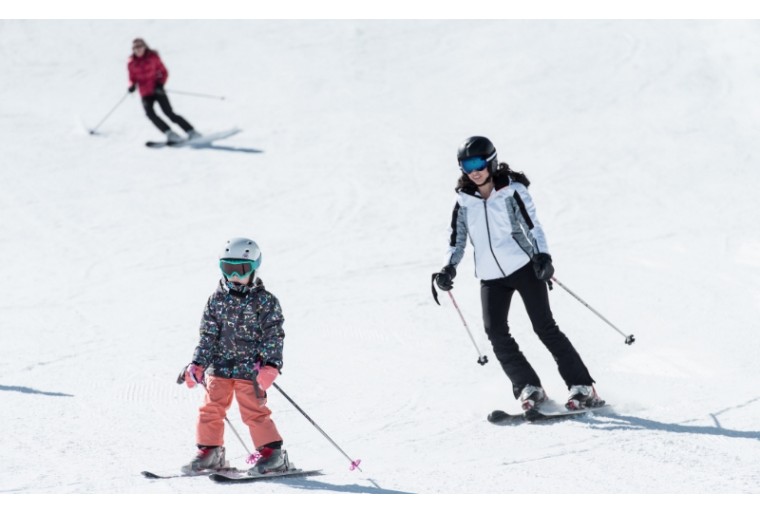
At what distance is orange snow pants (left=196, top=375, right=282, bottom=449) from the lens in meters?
5.77

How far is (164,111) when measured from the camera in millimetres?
14898

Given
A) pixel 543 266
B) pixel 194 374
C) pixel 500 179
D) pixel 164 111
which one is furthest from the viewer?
pixel 164 111

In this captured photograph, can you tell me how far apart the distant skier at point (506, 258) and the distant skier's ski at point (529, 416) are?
5 centimetres

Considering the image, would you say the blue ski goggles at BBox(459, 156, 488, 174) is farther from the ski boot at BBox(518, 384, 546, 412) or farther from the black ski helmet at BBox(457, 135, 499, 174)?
the ski boot at BBox(518, 384, 546, 412)

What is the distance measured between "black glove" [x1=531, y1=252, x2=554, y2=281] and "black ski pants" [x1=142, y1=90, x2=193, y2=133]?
370 inches

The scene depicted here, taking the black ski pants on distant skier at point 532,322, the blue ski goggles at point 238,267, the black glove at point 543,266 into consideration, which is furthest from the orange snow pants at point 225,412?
the black glove at point 543,266

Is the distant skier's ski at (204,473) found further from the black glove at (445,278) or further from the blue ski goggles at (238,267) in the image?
the black glove at (445,278)

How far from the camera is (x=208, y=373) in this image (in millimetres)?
5805

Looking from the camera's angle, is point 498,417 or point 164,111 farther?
point 164,111

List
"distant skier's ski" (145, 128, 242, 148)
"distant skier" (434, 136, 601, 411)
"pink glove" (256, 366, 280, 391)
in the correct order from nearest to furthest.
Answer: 1. "pink glove" (256, 366, 280, 391)
2. "distant skier" (434, 136, 601, 411)
3. "distant skier's ski" (145, 128, 242, 148)

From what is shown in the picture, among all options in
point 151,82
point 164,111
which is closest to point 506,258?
point 164,111

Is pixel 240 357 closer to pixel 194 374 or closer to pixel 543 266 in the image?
pixel 194 374

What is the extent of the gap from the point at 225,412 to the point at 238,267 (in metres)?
0.82

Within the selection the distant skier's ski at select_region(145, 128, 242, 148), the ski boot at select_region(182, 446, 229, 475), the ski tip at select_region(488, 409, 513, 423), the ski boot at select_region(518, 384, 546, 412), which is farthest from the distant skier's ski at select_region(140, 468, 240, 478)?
the distant skier's ski at select_region(145, 128, 242, 148)
